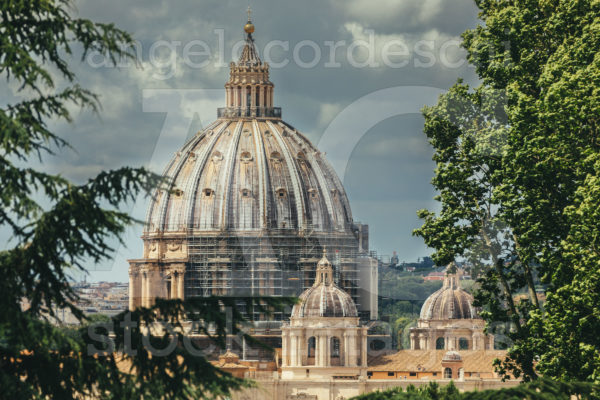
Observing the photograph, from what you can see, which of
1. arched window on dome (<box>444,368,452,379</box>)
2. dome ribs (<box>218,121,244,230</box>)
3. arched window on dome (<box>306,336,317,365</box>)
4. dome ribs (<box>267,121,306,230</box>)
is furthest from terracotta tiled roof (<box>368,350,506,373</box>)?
dome ribs (<box>218,121,244,230</box>)

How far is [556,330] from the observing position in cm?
2014

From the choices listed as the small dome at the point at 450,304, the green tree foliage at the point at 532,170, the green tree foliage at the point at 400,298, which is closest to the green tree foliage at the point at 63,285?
the green tree foliage at the point at 532,170

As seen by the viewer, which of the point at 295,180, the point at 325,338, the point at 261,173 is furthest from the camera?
the point at 261,173

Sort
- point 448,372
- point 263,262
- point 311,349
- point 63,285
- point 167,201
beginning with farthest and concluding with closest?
1. point 167,201
2. point 263,262
3. point 311,349
4. point 448,372
5. point 63,285

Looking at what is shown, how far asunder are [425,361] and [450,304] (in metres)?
8.92

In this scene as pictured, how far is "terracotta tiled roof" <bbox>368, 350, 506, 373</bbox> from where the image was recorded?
273ft

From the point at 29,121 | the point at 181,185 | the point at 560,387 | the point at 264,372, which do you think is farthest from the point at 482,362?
the point at 29,121

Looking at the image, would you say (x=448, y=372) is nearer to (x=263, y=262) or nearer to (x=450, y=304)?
(x=450, y=304)

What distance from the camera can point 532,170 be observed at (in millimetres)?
20938

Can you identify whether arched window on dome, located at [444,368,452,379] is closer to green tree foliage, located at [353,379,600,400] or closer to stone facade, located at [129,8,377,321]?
stone facade, located at [129,8,377,321]

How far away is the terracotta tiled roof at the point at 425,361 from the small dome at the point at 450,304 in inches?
250

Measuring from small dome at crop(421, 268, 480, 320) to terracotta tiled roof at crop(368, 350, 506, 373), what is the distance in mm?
6344

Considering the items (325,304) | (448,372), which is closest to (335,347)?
(325,304)

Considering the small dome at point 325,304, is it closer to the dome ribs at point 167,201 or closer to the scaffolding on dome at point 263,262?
the scaffolding on dome at point 263,262
